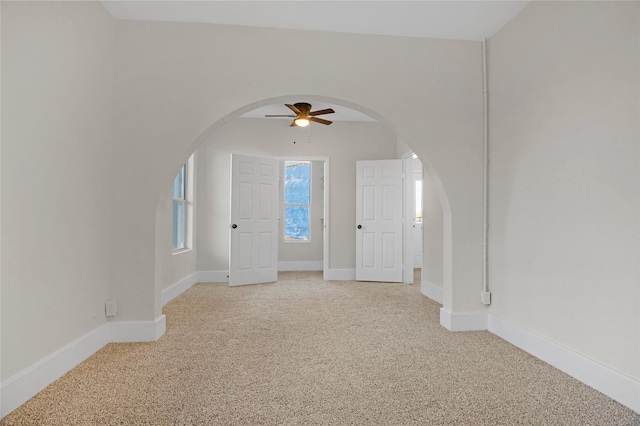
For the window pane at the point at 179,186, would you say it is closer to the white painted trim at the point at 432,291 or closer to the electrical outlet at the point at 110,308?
the electrical outlet at the point at 110,308

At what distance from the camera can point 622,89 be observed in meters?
1.96

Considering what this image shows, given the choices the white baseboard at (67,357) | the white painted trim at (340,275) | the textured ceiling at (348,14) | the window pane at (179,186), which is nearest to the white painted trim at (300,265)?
the white painted trim at (340,275)

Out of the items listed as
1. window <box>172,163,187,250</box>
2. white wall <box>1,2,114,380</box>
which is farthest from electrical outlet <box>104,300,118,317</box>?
window <box>172,163,187,250</box>

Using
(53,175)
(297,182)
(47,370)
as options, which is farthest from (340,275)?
(53,175)

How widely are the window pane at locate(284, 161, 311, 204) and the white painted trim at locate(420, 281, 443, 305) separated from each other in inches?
128

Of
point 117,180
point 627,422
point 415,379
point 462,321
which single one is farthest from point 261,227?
point 627,422

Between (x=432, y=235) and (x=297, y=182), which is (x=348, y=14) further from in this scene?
(x=297, y=182)

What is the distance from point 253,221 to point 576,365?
4.30m

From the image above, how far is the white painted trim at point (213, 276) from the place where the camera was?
553 centimetres

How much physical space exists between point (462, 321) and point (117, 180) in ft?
10.2

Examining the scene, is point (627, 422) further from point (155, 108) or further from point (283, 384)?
point (155, 108)

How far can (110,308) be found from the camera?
278cm

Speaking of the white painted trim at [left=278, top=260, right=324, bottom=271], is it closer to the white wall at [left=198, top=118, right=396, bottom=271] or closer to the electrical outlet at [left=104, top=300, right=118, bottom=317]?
the white wall at [left=198, top=118, right=396, bottom=271]

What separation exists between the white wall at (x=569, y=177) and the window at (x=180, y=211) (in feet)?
12.6
